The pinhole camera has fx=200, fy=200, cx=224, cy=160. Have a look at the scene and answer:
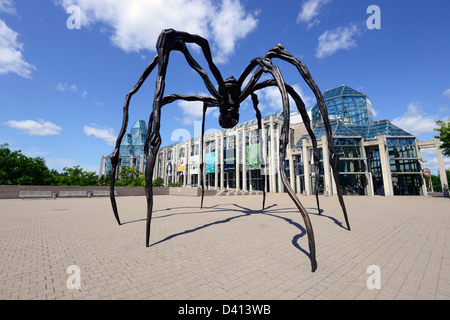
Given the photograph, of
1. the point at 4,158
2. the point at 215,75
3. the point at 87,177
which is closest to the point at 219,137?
the point at 87,177

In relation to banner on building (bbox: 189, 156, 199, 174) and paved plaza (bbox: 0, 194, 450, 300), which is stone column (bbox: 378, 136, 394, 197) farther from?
banner on building (bbox: 189, 156, 199, 174)

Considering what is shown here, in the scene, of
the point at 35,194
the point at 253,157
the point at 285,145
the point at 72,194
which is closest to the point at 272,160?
the point at 253,157

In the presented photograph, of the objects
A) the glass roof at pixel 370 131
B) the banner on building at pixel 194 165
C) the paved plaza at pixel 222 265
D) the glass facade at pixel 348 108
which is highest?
the glass facade at pixel 348 108

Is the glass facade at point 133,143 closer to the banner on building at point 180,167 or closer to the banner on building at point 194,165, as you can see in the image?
the banner on building at point 180,167

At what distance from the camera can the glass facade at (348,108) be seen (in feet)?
134

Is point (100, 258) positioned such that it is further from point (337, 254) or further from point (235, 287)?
point (337, 254)

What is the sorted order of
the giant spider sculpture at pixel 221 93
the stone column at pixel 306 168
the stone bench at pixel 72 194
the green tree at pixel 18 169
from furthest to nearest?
1. the stone column at pixel 306 168
2. the green tree at pixel 18 169
3. the stone bench at pixel 72 194
4. the giant spider sculpture at pixel 221 93

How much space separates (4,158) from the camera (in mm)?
26031

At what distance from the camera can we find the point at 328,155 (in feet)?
94.6

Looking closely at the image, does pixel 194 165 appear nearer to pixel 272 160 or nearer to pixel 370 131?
pixel 272 160

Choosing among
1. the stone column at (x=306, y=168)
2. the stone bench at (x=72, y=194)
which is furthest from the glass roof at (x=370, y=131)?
the stone bench at (x=72, y=194)

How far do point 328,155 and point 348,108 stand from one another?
1997 centimetres

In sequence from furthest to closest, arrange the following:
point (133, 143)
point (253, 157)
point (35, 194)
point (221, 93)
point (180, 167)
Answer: point (133, 143) < point (180, 167) < point (253, 157) < point (35, 194) < point (221, 93)

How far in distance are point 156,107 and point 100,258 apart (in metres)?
3.00
